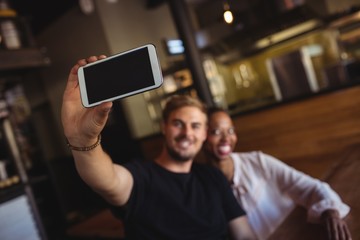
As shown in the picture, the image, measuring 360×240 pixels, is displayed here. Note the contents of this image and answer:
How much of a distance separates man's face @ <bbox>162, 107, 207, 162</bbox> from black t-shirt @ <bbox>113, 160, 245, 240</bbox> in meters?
0.09

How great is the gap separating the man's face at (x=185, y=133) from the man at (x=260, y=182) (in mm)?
200

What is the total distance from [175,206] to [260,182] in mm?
509

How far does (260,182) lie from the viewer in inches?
60.6

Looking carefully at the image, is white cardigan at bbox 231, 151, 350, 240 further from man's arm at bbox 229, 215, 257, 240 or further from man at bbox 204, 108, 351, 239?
man's arm at bbox 229, 215, 257, 240

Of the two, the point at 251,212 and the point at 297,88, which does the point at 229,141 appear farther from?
the point at 297,88

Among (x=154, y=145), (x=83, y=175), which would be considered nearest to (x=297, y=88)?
(x=154, y=145)

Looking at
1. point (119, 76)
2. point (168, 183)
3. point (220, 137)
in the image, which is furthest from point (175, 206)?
point (119, 76)

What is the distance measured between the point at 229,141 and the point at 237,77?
15.9 ft

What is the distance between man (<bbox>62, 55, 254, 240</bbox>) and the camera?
0.88 metres

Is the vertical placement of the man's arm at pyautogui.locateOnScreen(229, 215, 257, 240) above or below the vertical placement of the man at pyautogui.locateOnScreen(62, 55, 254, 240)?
below

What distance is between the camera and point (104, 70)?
0.64 metres

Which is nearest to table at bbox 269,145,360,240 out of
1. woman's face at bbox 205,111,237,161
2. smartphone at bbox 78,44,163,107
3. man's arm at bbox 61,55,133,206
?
woman's face at bbox 205,111,237,161

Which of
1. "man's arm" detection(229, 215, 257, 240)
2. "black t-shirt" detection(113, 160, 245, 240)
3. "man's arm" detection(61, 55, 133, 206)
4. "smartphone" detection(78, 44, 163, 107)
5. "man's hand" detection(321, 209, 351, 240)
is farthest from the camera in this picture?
"man's arm" detection(229, 215, 257, 240)

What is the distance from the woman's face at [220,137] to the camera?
1.59 metres
